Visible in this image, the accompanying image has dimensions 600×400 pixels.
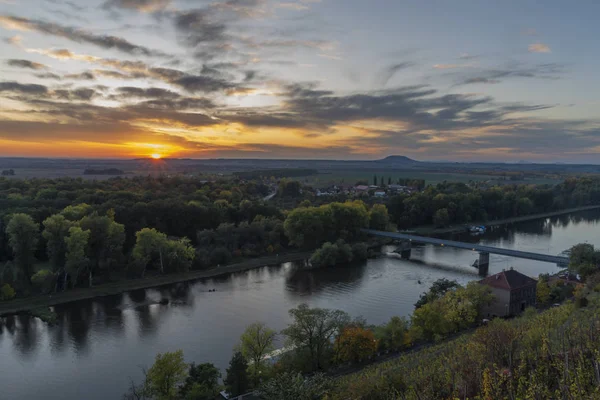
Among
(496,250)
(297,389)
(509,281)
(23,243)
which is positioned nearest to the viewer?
(297,389)

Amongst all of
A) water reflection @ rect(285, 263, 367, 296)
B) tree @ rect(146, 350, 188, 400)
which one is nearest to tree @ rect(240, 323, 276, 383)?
tree @ rect(146, 350, 188, 400)

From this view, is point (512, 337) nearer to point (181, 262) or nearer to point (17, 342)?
point (17, 342)

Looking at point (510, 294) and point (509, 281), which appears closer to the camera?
point (510, 294)

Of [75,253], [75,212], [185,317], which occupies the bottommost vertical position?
[185,317]

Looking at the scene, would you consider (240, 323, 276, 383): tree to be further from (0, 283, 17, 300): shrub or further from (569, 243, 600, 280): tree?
(569, 243, 600, 280): tree

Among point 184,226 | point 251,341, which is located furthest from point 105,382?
point 184,226

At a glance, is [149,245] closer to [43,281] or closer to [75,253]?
[75,253]

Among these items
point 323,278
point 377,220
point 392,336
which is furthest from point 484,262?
point 392,336

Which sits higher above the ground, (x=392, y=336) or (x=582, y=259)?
(x=582, y=259)
